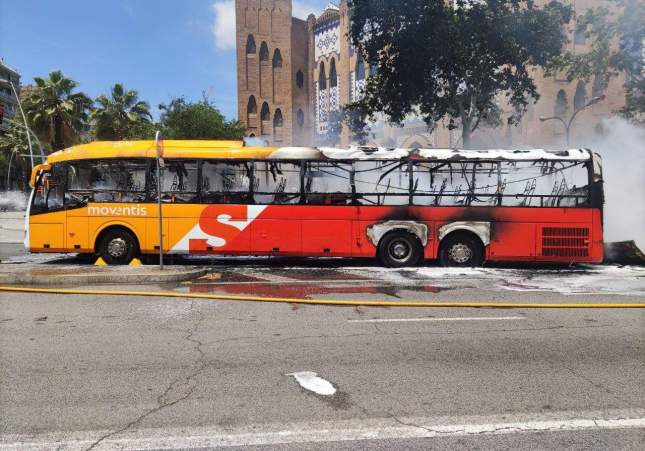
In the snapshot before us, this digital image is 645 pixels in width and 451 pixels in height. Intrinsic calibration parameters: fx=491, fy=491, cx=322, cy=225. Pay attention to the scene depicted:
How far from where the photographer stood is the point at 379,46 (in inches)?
759

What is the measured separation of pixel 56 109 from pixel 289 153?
27.5 metres

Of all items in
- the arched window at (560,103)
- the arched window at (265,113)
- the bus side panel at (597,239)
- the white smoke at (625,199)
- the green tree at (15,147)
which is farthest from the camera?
the green tree at (15,147)

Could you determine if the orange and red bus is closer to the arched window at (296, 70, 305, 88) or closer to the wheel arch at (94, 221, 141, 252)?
the wheel arch at (94, 221, 141, 252)

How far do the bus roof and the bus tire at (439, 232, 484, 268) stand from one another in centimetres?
194

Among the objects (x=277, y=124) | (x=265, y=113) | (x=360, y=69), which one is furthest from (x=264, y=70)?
(x=360, y=69)

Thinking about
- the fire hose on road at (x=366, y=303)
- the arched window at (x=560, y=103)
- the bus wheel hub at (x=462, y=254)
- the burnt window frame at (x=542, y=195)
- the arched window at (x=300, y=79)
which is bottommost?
the fire hose on road at (x=366, y=303)

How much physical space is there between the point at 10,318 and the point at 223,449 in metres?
4.80

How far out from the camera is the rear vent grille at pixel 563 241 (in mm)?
11492

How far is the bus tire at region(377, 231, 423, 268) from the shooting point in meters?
11.7

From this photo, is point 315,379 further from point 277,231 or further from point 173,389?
point 277,231

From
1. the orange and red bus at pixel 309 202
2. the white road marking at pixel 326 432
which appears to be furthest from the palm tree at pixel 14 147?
the white road marking at pixel 326 432

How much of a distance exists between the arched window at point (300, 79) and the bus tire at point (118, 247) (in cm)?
4113

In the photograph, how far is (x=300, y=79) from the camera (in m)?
50.4

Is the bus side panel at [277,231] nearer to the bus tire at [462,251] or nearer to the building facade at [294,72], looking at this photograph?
the bus tire at [462,251]
